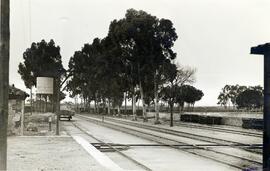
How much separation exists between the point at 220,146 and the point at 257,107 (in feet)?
424

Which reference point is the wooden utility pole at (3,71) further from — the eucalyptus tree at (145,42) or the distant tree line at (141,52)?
the eucalyptus tree at (145,42)

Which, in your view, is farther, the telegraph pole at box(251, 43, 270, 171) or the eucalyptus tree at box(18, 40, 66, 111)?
the eucalyptus tree at box(18, 40, 66, 111)

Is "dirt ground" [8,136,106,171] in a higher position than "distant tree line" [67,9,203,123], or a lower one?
lower

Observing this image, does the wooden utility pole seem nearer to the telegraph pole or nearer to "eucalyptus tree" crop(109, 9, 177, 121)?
the telegraph pole

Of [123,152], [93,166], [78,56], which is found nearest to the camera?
A: [93,166]

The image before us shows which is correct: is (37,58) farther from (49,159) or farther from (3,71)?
(3,71)

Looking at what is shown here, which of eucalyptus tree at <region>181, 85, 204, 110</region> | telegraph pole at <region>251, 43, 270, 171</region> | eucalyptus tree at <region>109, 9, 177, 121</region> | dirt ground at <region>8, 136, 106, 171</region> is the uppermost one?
eucalyptus tree at <region>109, 9, 177, 121</region>

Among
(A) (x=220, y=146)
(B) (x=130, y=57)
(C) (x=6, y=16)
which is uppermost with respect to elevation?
(B) (x=130, y=57)

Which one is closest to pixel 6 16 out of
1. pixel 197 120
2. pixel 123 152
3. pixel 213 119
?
pixel 123 152

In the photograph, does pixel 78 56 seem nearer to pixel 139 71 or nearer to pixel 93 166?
pixel 139 71

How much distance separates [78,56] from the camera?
110 metres

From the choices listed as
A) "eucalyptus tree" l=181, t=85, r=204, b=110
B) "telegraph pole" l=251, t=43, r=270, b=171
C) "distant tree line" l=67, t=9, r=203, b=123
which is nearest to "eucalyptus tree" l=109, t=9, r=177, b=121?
"distant tree line" l=67, t=9, r=203, b=123

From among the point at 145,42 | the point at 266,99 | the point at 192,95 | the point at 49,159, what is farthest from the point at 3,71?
the point at 192,95

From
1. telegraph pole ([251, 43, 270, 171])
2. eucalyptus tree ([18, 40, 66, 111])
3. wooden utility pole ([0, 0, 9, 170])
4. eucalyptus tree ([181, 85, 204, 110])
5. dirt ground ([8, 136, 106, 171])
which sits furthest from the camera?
eucalyptus tree ([181, 85, 204, 110])
